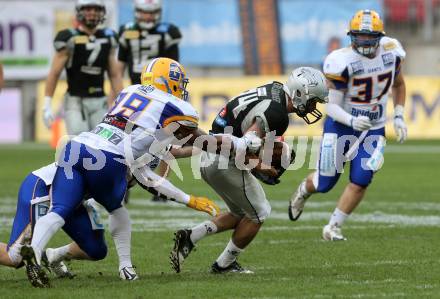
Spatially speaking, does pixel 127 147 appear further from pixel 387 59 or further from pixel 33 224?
pixel 387 59

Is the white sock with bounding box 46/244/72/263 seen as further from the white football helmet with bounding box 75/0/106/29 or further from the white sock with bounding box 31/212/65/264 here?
the white football helmet with bounding box 75/0/106/29

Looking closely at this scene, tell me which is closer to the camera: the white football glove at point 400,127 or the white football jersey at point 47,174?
the white football jersey at point 47,174

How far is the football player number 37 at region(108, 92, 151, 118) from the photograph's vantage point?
5.46 m

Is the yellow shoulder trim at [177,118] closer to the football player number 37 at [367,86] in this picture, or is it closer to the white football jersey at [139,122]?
the white football jersey at [139,122]

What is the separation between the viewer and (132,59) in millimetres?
Result: 9875

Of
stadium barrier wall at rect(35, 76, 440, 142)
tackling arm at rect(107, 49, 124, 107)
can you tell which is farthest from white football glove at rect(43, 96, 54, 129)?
stadium barrier wall at rect(35, 76, 440, 142)

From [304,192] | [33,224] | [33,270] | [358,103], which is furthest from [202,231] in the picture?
[358,103]

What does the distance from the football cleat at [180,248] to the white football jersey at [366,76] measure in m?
2.17

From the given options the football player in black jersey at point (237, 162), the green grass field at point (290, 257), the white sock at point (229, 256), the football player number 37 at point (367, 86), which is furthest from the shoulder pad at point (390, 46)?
the white sock at point (229, 256)

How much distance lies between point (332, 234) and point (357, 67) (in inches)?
50.1

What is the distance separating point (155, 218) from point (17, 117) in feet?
43.1

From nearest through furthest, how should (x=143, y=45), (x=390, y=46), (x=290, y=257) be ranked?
1. (x=290, y=257)
2. (x=390, y=46)
3. (x=143, y=45)

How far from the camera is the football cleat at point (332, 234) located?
23.8ft

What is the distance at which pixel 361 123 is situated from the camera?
24.1ft
